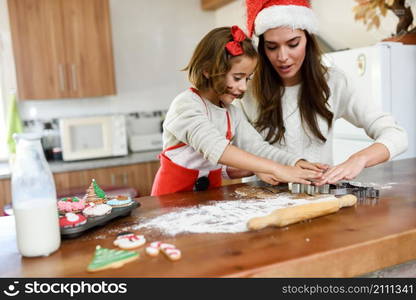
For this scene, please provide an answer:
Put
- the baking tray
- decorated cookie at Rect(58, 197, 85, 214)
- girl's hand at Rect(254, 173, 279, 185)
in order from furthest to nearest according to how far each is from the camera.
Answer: girl's hand at Rect(254, 173, 279, 185) < decorated cookie at Rect(58, 197, 85, 214) < the baking tray

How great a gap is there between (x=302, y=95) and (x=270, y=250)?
3.01 ft

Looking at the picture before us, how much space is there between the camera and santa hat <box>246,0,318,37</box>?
136cm

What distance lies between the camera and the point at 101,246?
2.50 feet

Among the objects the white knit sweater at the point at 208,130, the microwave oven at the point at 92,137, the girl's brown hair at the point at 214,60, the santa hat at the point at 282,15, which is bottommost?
the microwave oven at the point at 92,137

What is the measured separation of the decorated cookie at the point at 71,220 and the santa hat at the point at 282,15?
91cm

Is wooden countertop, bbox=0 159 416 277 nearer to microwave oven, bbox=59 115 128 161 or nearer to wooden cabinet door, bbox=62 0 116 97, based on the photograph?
microwave oven, bbox=59 115 128 161

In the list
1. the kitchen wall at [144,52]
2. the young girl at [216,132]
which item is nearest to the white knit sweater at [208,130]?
the young girl at [216,132]

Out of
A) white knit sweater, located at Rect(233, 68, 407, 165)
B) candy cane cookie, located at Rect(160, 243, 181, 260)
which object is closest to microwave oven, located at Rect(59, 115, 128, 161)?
white knit sweater, located at Rect(233, 68, 407, 165)

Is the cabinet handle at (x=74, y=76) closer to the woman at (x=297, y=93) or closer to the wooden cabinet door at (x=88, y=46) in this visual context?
the wooden cabinet door at (x=88, y=46)

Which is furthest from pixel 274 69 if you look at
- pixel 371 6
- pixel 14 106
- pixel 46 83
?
pixel 14 106

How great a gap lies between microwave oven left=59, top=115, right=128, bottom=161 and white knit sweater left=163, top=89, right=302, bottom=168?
176cm

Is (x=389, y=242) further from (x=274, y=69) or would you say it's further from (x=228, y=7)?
(x=228, y=7)

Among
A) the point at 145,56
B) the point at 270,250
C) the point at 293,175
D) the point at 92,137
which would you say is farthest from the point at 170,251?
the point at 145,56

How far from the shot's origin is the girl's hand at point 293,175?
112cm
